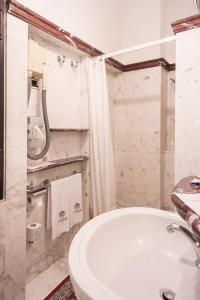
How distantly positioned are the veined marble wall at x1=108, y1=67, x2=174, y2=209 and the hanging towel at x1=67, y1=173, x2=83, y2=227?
2.31 feet

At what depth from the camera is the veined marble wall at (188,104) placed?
1.26 m

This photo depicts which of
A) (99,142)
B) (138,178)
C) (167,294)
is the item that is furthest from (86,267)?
(138,178)

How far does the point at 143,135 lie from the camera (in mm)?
2199

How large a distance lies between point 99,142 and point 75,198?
1.73ft

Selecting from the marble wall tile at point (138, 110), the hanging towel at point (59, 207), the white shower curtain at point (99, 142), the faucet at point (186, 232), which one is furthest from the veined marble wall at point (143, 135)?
the faucet at point (186, 232)

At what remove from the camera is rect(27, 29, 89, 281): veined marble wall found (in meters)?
1.52

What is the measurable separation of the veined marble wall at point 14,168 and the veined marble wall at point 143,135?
1.24 m

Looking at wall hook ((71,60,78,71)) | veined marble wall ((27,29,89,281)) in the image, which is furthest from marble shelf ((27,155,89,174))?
wall hook ((71,60,78,71))

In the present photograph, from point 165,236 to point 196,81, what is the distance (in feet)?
3.12

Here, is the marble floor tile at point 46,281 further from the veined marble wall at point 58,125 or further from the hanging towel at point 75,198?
the hanging towel at point 75,198

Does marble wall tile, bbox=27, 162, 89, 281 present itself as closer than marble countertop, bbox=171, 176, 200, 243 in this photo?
No

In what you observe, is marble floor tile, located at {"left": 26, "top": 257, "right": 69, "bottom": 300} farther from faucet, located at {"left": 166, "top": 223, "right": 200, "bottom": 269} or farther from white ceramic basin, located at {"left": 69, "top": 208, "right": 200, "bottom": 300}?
faucet, located at {"left": 166, "top": 223, "right": 200, "bottom": 269}

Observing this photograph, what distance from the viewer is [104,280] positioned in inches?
34.6

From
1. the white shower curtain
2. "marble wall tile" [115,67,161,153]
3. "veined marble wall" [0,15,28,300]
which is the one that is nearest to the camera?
"veined marble wall" [0,15,28,300]
